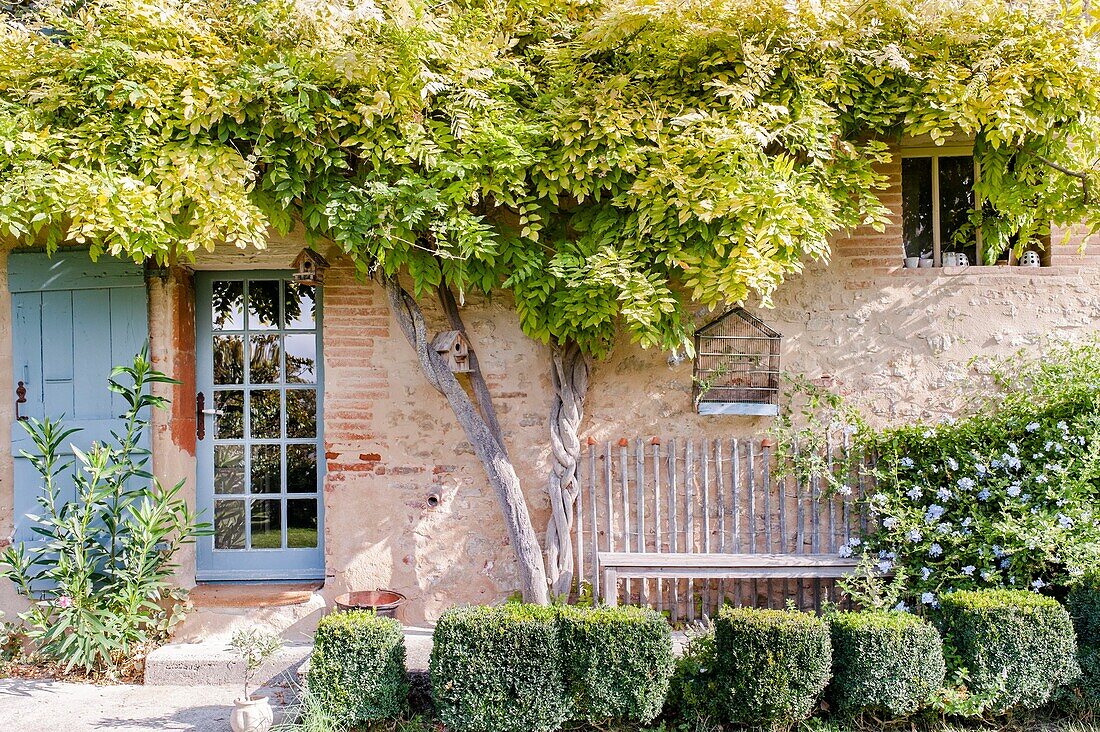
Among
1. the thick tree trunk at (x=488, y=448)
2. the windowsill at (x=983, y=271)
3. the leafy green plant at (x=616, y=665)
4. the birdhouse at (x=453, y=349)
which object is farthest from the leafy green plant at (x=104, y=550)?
the windowsill at (x=983, y=271)

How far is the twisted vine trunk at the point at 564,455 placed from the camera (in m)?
4.73

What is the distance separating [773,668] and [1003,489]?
1939mm

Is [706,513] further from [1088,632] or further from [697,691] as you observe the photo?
[1088,632]

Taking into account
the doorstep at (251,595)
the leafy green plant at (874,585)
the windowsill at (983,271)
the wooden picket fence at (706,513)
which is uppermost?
the windowsill at (983,271)

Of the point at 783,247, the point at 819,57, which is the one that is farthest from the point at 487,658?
the point at 819,57

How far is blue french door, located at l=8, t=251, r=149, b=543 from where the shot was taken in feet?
15.9

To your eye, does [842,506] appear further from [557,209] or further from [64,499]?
[64,499]

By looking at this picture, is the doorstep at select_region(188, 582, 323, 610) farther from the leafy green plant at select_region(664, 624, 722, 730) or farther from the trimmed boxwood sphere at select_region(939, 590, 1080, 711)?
the trimmed boxwood sphere at select_region(939, 590, 1080, 711)

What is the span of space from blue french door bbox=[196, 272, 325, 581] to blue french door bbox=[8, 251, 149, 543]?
0.49 metres

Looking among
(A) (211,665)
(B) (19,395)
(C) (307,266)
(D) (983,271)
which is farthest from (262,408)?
(D) (983,271)

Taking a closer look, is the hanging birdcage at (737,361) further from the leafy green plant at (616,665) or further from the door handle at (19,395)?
the door handle at (19,395)

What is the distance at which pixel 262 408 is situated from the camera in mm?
5266

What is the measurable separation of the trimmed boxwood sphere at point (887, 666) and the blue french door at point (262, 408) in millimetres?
3447

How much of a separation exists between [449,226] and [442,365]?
0.93 meters
